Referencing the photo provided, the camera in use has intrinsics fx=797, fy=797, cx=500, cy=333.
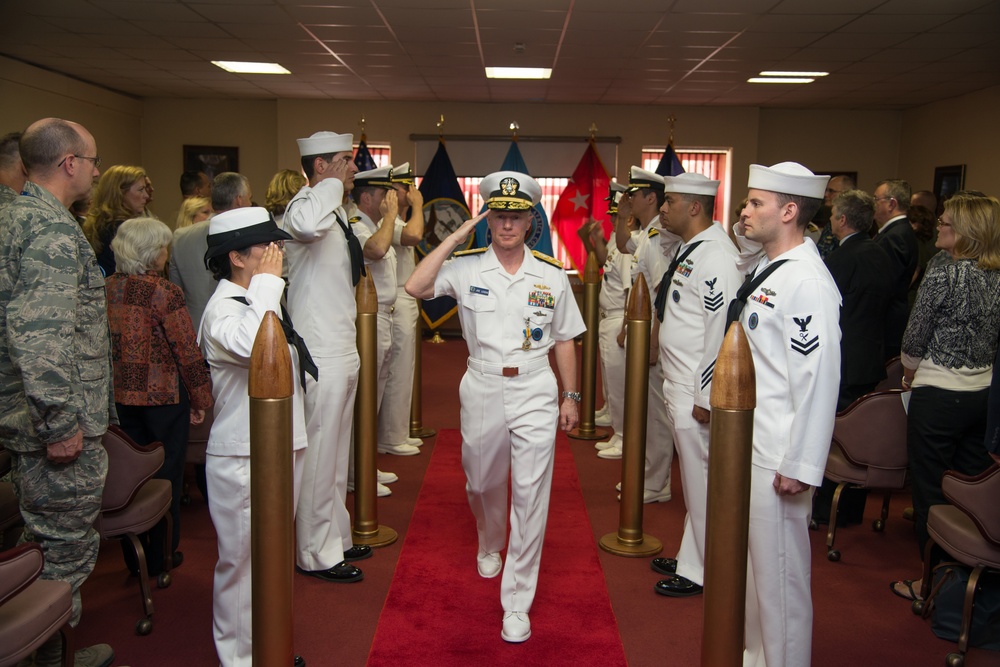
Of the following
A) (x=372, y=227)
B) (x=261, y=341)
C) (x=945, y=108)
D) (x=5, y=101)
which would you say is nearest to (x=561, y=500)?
(x=372, y=227)

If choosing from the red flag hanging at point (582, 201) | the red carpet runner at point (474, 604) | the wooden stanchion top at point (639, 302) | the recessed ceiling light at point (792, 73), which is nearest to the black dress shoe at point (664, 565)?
the red carpet runner at point (474, 604)

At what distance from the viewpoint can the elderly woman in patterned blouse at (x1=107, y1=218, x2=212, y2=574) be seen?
3264 mm

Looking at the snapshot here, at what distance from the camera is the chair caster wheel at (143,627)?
9.73 feet

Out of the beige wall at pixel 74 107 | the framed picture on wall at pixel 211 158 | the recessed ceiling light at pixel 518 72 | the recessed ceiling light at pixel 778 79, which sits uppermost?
the recessed ceiling light at pixel 778 79

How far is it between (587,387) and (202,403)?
314 cm

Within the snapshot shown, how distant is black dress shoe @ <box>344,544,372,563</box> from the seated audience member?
108 cm

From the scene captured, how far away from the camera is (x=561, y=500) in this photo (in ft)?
15.1

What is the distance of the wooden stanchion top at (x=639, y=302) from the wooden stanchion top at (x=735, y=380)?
2447mm

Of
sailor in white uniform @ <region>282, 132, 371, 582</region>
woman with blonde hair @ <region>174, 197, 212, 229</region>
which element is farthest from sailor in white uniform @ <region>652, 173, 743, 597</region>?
woman with blonde hair @ <region>174, 197, 212, 229</region>

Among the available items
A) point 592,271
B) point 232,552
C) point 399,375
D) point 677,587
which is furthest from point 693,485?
point 592,271

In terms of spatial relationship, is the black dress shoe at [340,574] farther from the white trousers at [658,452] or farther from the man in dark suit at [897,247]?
the man in dark suit at [897,247]

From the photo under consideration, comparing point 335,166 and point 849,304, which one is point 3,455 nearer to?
point 335,166

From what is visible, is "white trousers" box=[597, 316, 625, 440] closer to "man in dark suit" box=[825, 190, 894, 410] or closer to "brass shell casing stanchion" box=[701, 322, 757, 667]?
"man in dark suit" box=[825, 190, 894, 410]

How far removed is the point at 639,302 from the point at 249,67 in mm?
7465
